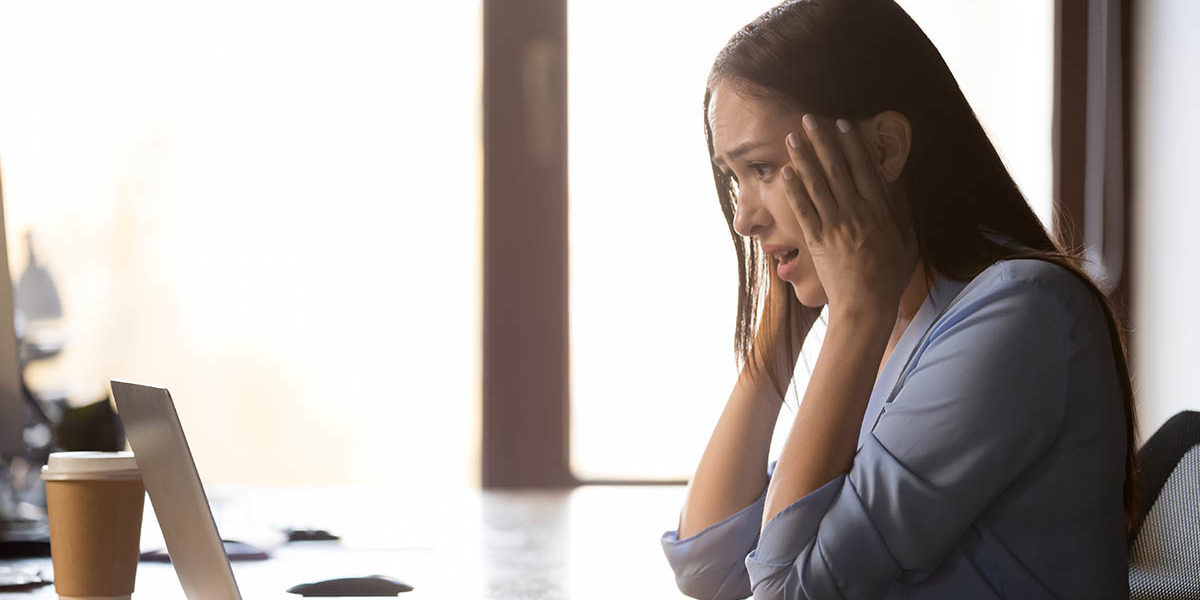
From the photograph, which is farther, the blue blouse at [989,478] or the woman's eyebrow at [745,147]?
the woman's eyebrow at [745,147]

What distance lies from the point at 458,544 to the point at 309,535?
→ 20 centimetres

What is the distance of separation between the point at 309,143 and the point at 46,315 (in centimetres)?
82

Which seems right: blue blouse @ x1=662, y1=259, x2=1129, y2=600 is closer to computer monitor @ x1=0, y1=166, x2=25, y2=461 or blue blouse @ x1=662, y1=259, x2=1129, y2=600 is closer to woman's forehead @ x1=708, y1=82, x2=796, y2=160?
woman's forehead @ x1=708, y1=82, x2=796, y2=160

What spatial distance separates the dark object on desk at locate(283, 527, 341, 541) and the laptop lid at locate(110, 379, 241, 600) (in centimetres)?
48

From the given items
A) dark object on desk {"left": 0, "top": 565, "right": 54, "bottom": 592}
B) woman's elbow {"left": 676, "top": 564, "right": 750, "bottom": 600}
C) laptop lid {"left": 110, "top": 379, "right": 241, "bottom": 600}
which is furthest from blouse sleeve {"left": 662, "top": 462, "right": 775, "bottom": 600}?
dark object on desk {"left": 0, "top": 565, "right": 54, "bottom": 592}

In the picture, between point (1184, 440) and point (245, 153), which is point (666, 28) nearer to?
point (245, 153)

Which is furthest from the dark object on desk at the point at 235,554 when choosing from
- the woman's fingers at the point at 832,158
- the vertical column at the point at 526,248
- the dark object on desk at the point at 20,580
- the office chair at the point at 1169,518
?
the vertical column at the point at 526,248

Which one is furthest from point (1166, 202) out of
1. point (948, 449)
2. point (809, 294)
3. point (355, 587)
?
point (355, 587)

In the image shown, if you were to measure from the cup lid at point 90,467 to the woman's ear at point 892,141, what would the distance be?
0.71 metres

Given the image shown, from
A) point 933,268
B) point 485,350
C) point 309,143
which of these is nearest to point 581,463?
point 485,350

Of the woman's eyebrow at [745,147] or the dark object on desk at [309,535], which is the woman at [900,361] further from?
the dark object on desk at [309,535]

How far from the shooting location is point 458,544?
Result: 58.2 inches

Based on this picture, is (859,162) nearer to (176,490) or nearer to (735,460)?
(735,460)

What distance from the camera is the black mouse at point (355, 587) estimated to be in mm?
1137
